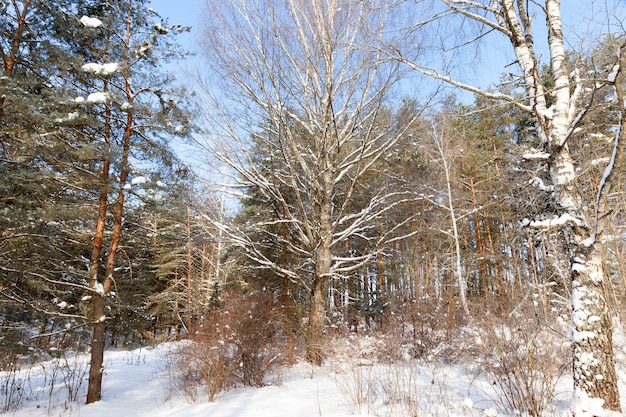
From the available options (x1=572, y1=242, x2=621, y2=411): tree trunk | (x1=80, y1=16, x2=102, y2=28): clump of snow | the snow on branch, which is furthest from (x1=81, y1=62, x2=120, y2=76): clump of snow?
(x1=572, y1=242, x2=621, y2=411): tree trunk

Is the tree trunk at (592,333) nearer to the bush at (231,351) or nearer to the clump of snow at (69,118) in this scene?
the bush at (231,351)

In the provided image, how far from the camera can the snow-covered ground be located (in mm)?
4109

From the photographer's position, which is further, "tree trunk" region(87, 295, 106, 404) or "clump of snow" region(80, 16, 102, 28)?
"clump of snow" region(80, 16, 102, 28)

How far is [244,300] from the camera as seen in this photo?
22.6 ft

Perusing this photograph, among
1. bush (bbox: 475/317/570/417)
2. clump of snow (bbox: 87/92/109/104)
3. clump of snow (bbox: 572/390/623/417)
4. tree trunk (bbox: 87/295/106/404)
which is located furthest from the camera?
clump of snow (bbox: 87/92/109/104)

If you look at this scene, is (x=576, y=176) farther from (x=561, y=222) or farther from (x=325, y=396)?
(x=325, y=396)

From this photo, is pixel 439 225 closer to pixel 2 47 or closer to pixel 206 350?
pixel 206 350

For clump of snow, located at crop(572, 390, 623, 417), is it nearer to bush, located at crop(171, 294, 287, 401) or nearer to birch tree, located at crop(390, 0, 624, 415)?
birch tree, located at crop(390, 0, 624, 415)

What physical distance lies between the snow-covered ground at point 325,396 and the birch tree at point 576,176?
0.72 meters

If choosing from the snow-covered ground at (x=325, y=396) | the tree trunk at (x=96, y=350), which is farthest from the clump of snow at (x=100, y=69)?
the snow-covered ground at (x=325, y=396)

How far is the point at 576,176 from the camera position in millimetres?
3215

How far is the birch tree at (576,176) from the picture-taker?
2877mm

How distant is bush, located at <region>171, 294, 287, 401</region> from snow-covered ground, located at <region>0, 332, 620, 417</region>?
0.79 ft

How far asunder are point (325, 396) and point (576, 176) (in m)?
4.33
